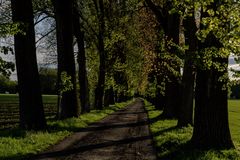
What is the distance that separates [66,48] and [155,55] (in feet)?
33.6

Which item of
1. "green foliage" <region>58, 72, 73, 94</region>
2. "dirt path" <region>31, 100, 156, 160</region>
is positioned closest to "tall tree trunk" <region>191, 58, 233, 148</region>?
"dirt path" <region>31, 100, 156, 160</region>

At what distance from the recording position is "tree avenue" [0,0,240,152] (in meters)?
12.4

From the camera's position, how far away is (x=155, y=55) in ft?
112

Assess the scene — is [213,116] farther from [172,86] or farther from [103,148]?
[172,86]

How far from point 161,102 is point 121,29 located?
39.0 feet

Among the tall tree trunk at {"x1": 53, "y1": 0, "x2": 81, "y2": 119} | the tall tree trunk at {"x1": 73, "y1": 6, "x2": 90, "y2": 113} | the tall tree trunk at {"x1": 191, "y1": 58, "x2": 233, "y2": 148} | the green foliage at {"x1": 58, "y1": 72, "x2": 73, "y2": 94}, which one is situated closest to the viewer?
the tall tree trunk at {"x1": 191, "y1": 58, "x2": 233, "y2": 148}

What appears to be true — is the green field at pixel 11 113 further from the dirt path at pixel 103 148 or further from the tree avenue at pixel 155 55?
the dirt path at pixel 103 148

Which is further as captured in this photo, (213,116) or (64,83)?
(64,83)

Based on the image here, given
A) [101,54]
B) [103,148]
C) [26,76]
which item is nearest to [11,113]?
[101,54]

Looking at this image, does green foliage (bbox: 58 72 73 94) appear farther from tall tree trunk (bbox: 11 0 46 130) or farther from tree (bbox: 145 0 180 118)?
tree (bbox: 145 0 180 118)

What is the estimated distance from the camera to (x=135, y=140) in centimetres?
1794

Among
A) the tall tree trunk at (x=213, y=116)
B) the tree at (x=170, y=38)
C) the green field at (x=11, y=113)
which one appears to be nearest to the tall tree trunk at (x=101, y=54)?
the green field at (x=11, y=113)

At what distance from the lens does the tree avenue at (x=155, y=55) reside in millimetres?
12414

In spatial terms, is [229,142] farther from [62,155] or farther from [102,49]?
[102,49]
